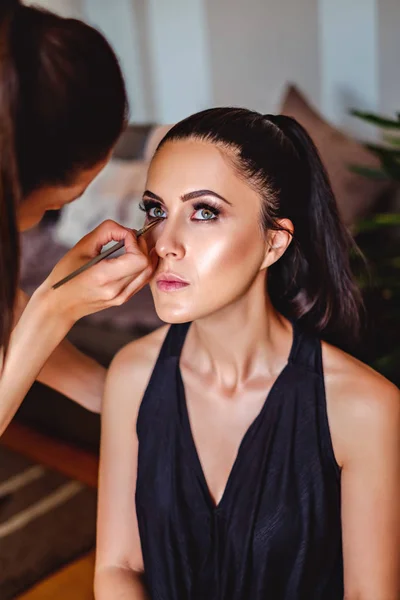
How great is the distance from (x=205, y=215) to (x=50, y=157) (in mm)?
266

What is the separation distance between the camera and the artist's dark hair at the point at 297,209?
3.49 feet

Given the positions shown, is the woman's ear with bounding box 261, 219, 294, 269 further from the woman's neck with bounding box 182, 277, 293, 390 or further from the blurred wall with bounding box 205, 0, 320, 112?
the blurred wall with bounding box 205, 0, 320, 112

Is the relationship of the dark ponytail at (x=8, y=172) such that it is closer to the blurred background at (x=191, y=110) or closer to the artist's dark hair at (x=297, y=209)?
the artist's dark hair at (x=297, y=209)

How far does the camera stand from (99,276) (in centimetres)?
99

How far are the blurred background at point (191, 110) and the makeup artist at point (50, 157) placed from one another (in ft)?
2.62

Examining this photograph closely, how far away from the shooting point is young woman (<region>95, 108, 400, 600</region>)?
3.47 feet

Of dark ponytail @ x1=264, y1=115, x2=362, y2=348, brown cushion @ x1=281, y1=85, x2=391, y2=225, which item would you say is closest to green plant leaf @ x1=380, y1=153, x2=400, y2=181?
brown cushion @ x1=281, y1=85, x2=391, y2=225

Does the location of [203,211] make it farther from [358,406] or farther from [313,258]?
[358,406]

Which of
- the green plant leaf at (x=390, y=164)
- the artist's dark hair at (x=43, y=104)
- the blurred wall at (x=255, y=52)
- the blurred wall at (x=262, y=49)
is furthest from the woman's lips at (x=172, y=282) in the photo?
the blurred wall at (x=262, y=49)

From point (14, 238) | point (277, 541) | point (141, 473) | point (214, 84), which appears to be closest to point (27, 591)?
point (141, 473)

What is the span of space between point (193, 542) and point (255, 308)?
1.26ft

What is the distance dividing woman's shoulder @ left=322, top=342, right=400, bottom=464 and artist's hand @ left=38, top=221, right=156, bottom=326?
1.12 ft

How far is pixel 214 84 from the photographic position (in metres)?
3.37

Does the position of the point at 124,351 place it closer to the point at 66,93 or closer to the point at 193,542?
the point at 193,542
